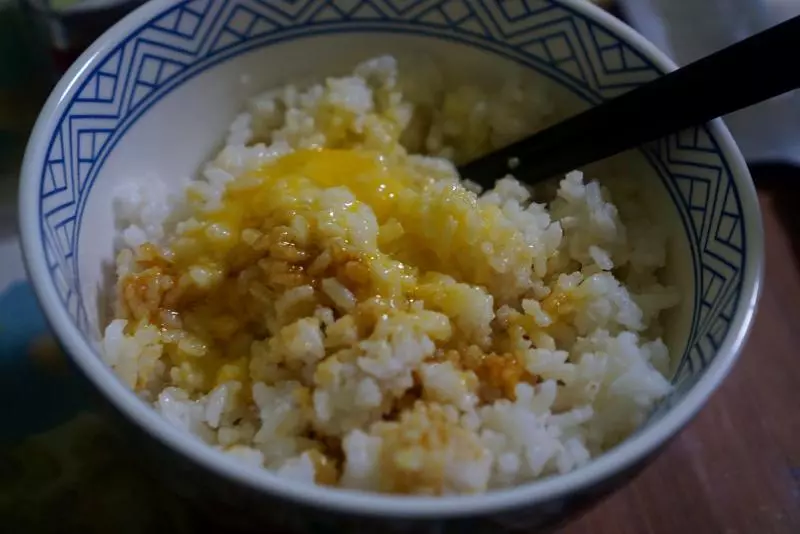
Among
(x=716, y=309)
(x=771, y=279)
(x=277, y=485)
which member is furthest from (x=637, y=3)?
(x=277, y=485)

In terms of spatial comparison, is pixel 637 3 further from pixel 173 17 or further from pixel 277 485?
pixel 277 485

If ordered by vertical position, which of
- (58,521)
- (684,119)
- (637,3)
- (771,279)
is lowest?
(58,521)

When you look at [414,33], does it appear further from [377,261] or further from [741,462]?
[741,462]

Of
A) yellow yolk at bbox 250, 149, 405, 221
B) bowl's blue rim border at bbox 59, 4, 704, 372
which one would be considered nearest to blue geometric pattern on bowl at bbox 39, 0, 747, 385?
bowl's blue rim border at bbox 59, 4, 704, 372

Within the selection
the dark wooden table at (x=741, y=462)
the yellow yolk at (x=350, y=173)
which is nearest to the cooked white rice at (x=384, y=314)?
the yellow yolk at (x=350, y=173)

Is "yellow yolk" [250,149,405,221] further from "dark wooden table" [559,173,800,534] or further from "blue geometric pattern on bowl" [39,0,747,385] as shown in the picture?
"dark wooden table" [559,173,800,534]

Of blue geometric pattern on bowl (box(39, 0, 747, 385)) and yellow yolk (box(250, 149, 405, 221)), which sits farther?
yellow yolk (box(250, 149, 405, 221))

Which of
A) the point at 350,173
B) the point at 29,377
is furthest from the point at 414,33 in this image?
the point at 29,377
